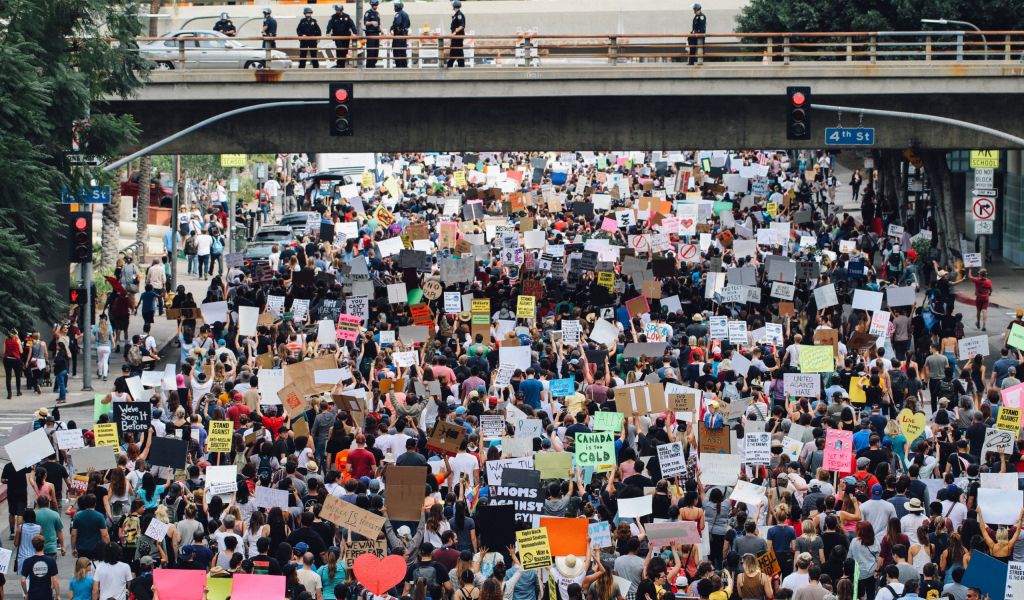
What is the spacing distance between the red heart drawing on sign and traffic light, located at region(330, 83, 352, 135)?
15.9m

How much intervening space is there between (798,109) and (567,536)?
14.7 metres

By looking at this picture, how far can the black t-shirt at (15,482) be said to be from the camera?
18656 mm

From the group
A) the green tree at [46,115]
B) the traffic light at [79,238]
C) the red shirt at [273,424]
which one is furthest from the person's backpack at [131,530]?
the traffic light at [79,238]

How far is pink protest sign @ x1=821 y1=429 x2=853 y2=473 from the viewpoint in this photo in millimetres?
17000

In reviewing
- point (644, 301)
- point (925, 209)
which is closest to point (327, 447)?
point (644, 301)

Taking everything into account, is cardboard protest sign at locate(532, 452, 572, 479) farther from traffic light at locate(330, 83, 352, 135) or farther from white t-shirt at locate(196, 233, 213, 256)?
white t-shirt at locate(196, 233, 213, 256)

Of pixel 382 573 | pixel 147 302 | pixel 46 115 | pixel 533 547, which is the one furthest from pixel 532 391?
pixel 147 302

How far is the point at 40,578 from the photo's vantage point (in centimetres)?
1485

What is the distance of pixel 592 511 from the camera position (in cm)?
1542

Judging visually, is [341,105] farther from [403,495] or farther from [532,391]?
[403,495]

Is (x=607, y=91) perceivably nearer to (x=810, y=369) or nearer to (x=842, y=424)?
(x=810, y=369)

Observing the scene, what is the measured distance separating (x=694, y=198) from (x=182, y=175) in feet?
68.8

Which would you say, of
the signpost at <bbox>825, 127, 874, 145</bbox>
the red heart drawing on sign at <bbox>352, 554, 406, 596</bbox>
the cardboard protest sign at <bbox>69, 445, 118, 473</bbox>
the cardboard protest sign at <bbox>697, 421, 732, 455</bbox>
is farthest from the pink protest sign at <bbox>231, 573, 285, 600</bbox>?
the signpost at <bbox>825, 127, 874, 145</bbox>

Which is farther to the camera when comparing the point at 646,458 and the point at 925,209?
the point at 925,209
